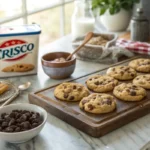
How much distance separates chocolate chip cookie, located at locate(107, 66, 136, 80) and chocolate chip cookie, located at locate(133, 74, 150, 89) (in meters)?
0.03

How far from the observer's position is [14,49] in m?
1.29

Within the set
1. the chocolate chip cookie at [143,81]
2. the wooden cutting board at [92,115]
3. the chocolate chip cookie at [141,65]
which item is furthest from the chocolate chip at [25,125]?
the chocolate chip cookie at [141,65]

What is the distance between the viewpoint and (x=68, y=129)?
0.99 meters

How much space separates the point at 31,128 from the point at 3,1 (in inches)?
43.0

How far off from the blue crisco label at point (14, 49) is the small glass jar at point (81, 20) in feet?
1.56

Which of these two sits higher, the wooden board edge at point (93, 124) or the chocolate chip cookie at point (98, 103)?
the chocolate chip cookie at point (98, 103)

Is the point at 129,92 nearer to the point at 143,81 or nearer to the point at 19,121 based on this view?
the point at 143,81

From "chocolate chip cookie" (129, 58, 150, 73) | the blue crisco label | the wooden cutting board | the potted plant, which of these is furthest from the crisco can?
the potted plant

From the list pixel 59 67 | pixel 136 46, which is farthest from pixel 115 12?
pixel 59 67

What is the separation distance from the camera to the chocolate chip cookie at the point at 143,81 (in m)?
1.14

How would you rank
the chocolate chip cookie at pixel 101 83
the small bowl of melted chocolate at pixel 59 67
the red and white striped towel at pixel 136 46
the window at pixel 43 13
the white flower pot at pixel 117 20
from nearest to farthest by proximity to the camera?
the chocolate chip cookie at pixel 101 83, the small bowl of melted chocolate at pixel 59 67, the red and white striped towel at pixel 136 46, the window at pixel 43 13, the white flower pot at pixel 117 20

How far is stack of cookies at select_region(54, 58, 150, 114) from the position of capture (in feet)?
3.31

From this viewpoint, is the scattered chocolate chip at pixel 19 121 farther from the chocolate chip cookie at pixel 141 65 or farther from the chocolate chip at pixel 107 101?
the chocolate chip cookie at pixel 141 65

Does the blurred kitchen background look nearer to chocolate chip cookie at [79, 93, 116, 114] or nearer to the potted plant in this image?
the potted plant
